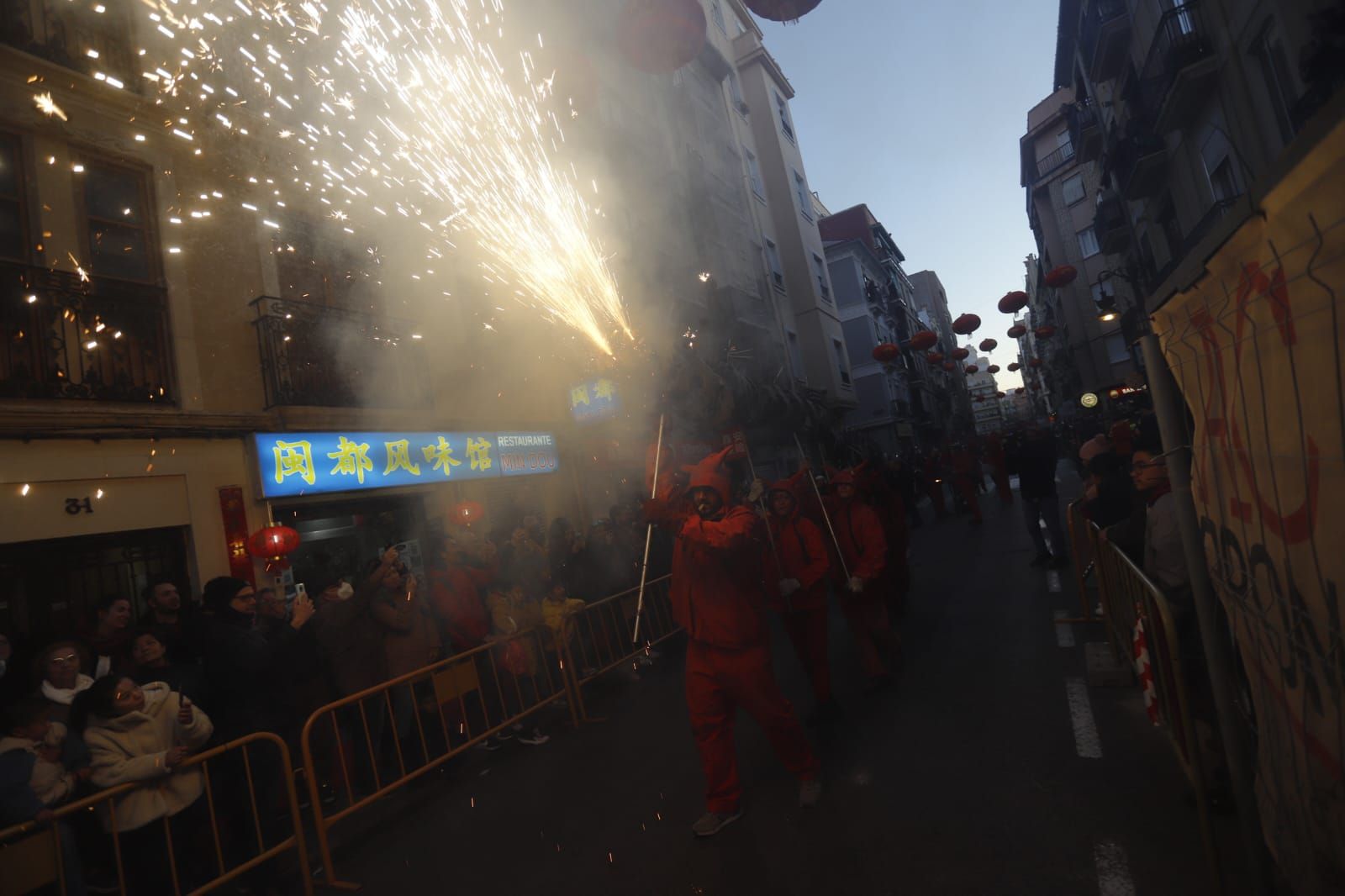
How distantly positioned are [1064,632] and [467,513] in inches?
268

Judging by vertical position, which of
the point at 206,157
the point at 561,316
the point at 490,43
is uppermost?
the point at 490,43

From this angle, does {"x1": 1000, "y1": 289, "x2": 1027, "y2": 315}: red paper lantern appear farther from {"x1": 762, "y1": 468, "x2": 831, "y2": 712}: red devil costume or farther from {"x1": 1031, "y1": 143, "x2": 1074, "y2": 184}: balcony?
{"x1": 1031, "y1": 143, "x2": 1074, "y2": 184}: balcony

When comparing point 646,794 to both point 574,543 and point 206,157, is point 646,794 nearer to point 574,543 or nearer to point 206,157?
point 574,543

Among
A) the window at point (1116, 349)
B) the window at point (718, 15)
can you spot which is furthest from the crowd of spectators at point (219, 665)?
the window at point (1116, 349)

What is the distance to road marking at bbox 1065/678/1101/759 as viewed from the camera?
3.49m

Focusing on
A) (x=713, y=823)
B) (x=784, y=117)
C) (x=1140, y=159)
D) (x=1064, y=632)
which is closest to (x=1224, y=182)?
(x=1140, y=159)

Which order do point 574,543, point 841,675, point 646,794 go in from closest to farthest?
point 646,794 → point 841,675 → point 574,543

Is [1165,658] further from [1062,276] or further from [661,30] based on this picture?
[1062,276]

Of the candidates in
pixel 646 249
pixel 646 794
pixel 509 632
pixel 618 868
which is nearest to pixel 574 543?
pixel 509 632

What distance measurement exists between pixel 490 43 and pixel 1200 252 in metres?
8.45

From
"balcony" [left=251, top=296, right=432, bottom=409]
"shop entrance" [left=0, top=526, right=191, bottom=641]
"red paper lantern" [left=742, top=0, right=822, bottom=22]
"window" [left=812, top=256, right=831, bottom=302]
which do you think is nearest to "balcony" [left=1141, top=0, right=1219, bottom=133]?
"red paper lantern" [left=742, top=0, right=822, bottom=22]

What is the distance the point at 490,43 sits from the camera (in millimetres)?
8219

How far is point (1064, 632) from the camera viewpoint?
18.2 feet

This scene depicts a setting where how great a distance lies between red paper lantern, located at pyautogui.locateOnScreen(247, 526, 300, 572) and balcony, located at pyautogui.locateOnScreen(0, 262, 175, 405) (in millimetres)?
1570
